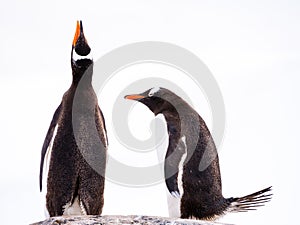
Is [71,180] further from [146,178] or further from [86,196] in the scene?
[146,178]

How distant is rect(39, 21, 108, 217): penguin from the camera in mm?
6867

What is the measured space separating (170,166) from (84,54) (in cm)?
158

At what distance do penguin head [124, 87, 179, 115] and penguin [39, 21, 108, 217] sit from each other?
577mm

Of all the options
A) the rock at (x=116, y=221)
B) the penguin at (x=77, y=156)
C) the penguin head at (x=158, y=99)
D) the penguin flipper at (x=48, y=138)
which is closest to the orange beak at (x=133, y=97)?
the penguin head at (x=158, y=99)

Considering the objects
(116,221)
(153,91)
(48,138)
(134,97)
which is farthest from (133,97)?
(116,221)

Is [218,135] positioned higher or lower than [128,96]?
lower

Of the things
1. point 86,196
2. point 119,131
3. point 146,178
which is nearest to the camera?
point 86,196

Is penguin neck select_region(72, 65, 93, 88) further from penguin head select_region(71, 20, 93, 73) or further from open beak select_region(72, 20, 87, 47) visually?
open beak select_region(72, 20, 87, 47)

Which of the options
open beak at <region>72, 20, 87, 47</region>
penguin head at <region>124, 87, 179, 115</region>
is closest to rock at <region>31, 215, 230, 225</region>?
penguin head at <region>124, 87, 179, 115</region>

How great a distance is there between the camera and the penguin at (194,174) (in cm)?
685

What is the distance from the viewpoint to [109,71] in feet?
25.8

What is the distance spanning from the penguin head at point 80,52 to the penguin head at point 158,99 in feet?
2.31

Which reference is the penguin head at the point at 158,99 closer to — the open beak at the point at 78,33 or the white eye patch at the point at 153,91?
the white eye patch at the point at 153,91

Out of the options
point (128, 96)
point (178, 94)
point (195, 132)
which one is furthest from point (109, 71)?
point (195, 132)
